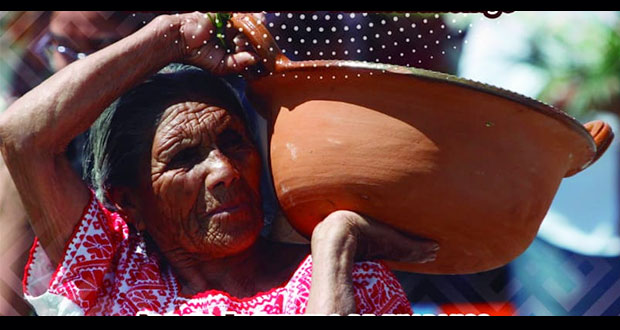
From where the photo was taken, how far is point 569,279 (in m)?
2.74

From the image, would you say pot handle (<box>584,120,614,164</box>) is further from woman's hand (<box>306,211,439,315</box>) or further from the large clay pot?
woman's hand (<box>306,211,439,315</box>)

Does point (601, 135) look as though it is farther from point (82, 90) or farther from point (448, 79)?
point (82, 90)

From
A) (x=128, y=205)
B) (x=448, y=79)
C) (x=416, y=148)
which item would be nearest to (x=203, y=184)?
(x=128, y=205)

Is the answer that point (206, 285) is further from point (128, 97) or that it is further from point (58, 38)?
point (58, 38)

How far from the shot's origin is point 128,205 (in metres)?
2.22

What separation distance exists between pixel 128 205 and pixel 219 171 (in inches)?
9.8

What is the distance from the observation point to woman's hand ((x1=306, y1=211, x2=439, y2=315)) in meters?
1.92

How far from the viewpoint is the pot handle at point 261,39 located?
2008 mm

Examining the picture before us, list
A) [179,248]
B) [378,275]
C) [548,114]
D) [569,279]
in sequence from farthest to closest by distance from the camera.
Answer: [569,279], [179,248], [378,275], [548,114]

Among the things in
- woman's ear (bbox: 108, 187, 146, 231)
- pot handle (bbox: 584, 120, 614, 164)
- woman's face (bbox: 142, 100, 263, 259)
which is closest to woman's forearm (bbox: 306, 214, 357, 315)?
woman's face (bbox: 142, 100, 263, 259)

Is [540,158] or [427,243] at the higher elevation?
[540,158]
